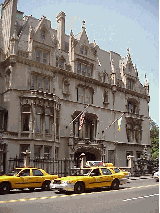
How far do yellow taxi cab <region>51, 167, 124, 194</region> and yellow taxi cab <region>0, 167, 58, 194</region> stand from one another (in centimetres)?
176

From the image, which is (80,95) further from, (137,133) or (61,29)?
(137,133)

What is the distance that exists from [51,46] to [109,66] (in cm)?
1226

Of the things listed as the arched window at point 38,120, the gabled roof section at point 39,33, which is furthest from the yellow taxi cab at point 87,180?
the gabled roof section at point 39,33

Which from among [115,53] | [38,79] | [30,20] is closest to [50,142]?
[38,79]

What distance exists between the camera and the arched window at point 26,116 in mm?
26942

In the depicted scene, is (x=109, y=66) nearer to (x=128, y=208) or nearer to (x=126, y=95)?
(x=126, y=95)

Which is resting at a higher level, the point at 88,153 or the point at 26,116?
the point at 26,116

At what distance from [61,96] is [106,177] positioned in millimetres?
15984

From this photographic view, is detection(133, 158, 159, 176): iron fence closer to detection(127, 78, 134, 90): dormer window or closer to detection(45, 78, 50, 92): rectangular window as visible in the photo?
detection(127, 78, 134, 90): dormer window

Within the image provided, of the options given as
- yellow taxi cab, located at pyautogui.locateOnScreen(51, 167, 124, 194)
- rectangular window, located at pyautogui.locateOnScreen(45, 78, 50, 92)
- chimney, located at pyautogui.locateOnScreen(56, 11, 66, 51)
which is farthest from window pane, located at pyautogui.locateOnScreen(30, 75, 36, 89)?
yellow taxi cab, located at pyautogui.locateOnScreen(51, 167, 124, 194)

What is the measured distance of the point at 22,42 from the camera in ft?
98.3

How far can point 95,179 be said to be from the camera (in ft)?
54.0

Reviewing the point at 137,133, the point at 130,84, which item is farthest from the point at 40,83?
the point at 137,133

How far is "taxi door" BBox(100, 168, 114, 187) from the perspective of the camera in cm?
1700
